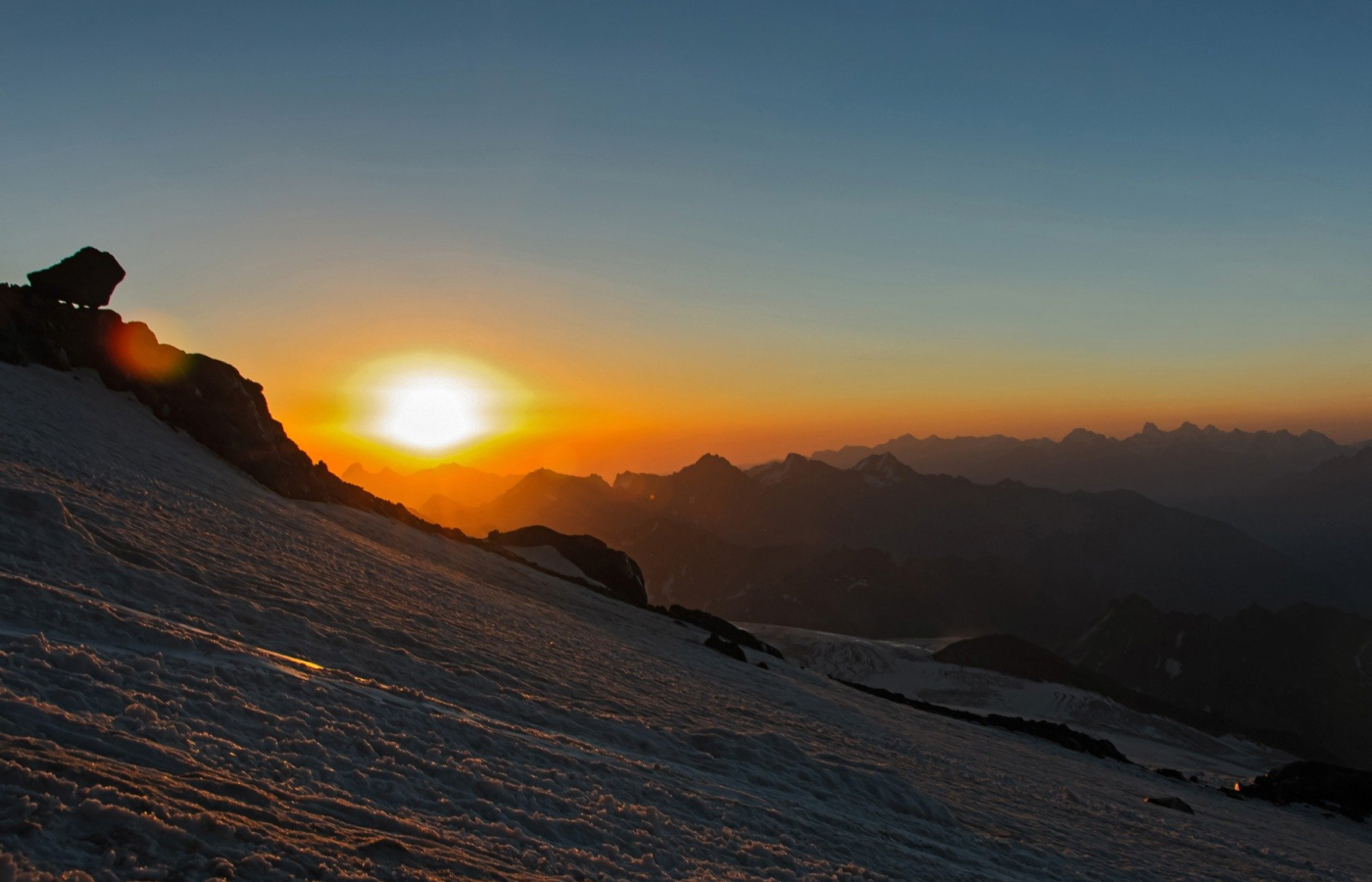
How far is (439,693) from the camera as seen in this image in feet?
48.7

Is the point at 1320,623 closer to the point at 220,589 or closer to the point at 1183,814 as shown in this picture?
the point at 1183,814

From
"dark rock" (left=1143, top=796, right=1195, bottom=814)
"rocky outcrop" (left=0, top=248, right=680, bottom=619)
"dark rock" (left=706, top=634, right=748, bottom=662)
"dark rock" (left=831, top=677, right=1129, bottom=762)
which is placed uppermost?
"rocky outcrop" (left=0, top=248, right=680, bottom=619)

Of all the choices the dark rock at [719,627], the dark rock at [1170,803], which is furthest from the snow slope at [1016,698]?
the dark rock at [1170,803]

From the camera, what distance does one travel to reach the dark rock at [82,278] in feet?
116

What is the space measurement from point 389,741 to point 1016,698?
11117cm

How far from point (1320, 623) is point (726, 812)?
737ft

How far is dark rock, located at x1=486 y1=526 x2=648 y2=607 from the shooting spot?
2375 inches

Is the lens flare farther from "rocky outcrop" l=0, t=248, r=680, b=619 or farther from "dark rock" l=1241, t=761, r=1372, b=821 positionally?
"dark rock" l=1241, t=761, r=1372, b=821

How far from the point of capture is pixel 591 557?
61.9m

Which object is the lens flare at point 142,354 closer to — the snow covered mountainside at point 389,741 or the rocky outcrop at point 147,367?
the rocky outcrop at point 147,367

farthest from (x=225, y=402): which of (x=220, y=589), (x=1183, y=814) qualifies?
(x=1183, y=814)

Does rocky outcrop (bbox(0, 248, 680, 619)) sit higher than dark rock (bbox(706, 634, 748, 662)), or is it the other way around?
rocky outcrop (bbox(0, 248, 680, 619))

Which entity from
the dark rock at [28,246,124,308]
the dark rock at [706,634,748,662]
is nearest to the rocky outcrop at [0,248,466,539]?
the dark rock at [28,246,124,308]

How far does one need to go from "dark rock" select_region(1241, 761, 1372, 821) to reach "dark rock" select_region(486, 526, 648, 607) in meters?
35.8
